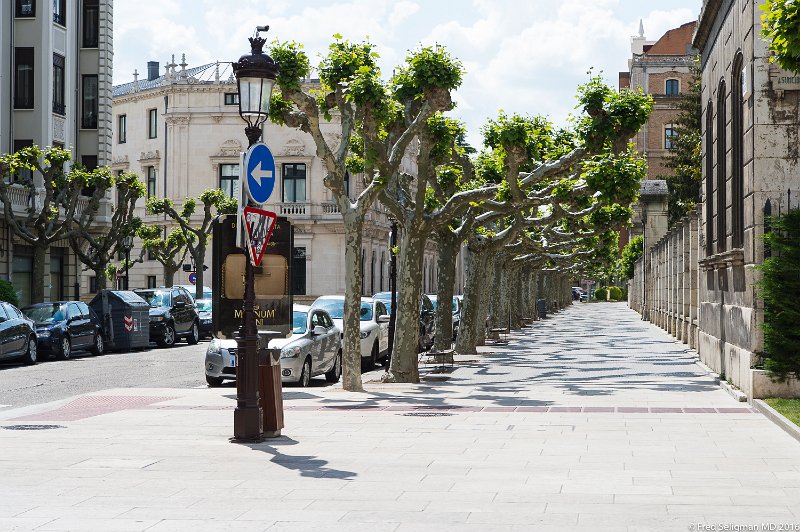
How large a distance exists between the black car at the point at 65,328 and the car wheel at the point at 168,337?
451 centimetres

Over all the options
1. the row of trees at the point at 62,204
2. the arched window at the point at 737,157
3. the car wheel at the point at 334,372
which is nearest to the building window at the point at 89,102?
the row of trees at the point at 62,204

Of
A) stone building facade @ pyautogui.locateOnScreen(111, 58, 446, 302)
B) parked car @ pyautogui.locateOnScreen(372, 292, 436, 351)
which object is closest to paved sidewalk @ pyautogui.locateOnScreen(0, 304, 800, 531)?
parked car @ pyautogui.locateOnScreen(372, 292, 436, 351)

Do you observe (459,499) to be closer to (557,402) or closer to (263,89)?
(263,89)

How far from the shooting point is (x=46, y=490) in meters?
9.41

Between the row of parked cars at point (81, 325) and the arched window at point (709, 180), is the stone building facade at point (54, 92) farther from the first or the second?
the arched window at point (709, 180)

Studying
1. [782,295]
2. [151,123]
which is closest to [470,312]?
[782,295]

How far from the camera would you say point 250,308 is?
1309 cm

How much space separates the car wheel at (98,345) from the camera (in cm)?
3278

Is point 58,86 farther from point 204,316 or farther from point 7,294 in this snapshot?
point 7,294

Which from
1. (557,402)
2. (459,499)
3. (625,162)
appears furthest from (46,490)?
(625,162)

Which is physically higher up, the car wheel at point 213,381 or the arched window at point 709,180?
the arched window at point 709,180

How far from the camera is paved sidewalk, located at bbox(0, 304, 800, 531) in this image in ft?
27.1

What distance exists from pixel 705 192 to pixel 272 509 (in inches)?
644

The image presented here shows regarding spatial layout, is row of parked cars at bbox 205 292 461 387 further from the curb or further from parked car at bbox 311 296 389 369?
the curb
